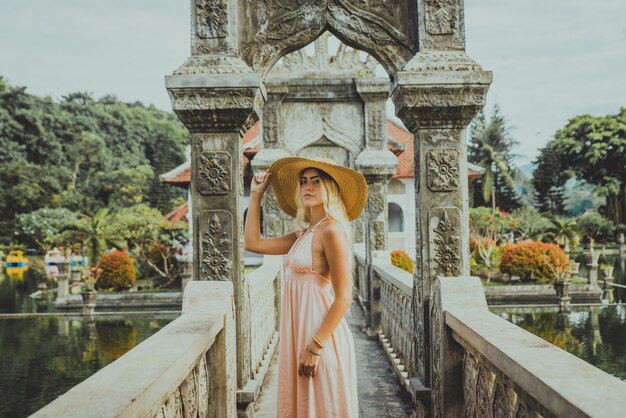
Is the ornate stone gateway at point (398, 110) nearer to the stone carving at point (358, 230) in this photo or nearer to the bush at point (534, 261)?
the stone carving at point (358, 230)

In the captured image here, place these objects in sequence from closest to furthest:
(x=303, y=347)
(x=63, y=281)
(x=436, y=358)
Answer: (x=303, y=347) < (x=436, y=358) < (x=63, y=281)

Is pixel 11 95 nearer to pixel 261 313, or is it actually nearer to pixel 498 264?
pixel 498 264

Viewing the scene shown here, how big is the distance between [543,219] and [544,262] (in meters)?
14.0

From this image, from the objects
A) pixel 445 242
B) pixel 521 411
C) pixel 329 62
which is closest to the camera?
pixel 521 411

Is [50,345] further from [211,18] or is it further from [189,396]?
[189,396]

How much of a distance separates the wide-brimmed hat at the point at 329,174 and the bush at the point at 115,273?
16.9m

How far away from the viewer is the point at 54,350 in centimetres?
1270

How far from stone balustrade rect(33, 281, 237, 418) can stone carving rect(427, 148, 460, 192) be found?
1.62 metres

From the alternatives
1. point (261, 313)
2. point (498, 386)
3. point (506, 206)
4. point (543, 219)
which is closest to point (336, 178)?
point (498, 386)

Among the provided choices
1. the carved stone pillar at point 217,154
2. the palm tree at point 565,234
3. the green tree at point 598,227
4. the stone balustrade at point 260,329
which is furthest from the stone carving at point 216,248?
the green tree at point 598,227

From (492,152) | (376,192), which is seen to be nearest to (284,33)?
(376,192)

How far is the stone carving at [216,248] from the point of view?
4.18 metres

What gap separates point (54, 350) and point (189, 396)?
1117 cm

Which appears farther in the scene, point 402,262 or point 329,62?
point 402,262
